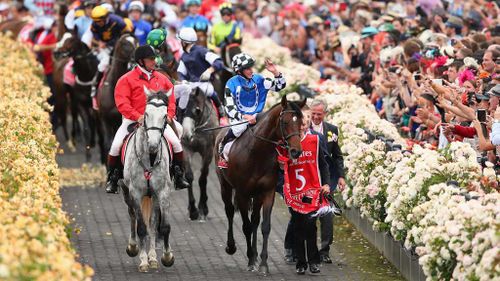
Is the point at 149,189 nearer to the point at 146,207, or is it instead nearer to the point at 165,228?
the point at 146,207

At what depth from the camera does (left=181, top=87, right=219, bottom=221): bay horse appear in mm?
17812

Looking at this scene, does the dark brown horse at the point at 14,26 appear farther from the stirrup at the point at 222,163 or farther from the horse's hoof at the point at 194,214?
the stirrup at the point at 222,163

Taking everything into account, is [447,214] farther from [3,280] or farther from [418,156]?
[3,280]

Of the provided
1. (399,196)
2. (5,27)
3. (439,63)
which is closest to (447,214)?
(399,196)

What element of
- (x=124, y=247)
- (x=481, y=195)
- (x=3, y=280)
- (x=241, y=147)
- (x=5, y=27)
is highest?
(x=3, y=280)

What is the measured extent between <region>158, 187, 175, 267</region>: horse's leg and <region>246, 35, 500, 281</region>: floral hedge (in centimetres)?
208

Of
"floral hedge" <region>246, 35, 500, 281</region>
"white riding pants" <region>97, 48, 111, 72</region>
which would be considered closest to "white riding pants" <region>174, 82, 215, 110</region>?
"floral hedge" <region>246, 35, 500, 281</region>

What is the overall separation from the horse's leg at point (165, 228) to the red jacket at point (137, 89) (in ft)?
3.06

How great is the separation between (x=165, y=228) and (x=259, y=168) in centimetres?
111

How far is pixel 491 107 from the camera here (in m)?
14.0

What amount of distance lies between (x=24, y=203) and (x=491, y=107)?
5691mm

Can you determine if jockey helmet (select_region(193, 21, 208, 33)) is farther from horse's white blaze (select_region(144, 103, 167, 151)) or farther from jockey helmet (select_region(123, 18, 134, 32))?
horse's white blaze (select_region(144, 103, 167, 151))

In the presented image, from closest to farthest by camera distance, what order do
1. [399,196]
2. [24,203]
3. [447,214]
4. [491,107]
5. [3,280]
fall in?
[3,280], [24,203], [447,214], [399,196], [491,107]

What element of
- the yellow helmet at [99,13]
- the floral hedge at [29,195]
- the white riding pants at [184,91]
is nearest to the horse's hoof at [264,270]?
the floral hedge at [29,195]
